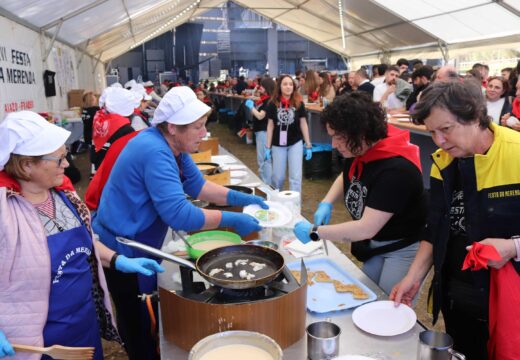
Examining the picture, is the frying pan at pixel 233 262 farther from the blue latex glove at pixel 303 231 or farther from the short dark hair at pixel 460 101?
A: the short dark hair at pixel 460 101

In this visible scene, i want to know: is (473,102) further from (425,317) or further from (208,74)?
(208,74)

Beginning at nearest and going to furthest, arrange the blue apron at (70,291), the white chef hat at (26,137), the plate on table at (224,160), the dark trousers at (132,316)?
the white chef hat at (26,137) < the blue apron at (70,291) < the dark trousers at (132,316) < the plate on table at (224,160)

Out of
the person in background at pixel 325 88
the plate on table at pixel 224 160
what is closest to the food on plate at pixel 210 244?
the plate on table at pixel 224 160

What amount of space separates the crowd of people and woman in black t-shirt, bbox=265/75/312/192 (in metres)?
2.66

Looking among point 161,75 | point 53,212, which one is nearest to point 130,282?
point 53,212

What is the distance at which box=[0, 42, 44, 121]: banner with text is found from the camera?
474 centimetres

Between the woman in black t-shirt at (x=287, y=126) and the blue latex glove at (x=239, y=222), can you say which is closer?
the blue latex glove at (x=239, y=222)

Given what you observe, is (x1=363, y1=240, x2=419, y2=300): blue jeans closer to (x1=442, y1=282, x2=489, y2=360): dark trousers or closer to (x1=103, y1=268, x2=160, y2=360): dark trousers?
(x1=442, y1=282, x2=489, y2=360): dark trousers

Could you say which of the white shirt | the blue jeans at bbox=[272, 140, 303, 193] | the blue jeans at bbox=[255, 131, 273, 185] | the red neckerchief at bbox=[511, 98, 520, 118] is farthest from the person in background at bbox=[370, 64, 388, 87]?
the red neckerchief at bbox=[511, 98, 520, 118]

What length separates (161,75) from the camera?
72.1 feet

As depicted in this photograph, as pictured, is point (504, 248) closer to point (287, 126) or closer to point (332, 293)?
point (332, 293)

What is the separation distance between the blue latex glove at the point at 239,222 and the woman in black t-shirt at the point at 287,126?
2956mm

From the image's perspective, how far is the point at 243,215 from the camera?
1789mm

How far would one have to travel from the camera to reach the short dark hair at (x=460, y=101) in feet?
4.02
